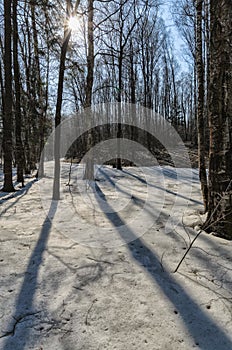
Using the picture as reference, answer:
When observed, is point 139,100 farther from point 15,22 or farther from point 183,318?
point 183,318

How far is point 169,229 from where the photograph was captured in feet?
11.3

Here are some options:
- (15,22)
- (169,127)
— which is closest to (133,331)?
(15,22)

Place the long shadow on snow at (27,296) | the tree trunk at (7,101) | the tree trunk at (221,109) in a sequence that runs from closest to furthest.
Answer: the long shadow on snow at (27,296) < the tree trunk at (221,109) < the tree trunk at (7,101)

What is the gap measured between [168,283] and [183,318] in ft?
1.37

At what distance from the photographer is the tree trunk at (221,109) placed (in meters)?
2.96

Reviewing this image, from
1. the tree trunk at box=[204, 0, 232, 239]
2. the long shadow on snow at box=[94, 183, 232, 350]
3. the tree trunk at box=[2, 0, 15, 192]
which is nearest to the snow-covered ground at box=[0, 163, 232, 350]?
the long shadow on snow at box=[94, 183, 232, 350]

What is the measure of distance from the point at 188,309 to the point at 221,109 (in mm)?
2306

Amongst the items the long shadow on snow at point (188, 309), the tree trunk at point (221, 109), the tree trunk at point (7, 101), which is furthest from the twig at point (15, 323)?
the tree trunk at point (7, 101)

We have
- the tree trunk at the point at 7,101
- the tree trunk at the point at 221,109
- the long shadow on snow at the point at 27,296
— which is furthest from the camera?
the tree trunk at the point at 7,101

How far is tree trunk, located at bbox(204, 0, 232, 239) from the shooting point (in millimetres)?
2965

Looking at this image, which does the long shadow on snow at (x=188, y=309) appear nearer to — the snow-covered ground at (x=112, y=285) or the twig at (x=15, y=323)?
the snow-covered ground at (x=112, y=285)

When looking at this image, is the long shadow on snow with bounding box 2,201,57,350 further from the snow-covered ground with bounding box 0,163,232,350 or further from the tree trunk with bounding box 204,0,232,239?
the tree trunk with bounding box 204,0,232,239

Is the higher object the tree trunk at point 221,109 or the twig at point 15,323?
the tree trunk at point 221,109

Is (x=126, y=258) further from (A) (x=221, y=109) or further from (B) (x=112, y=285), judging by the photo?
(A) (x=221, y=109)
